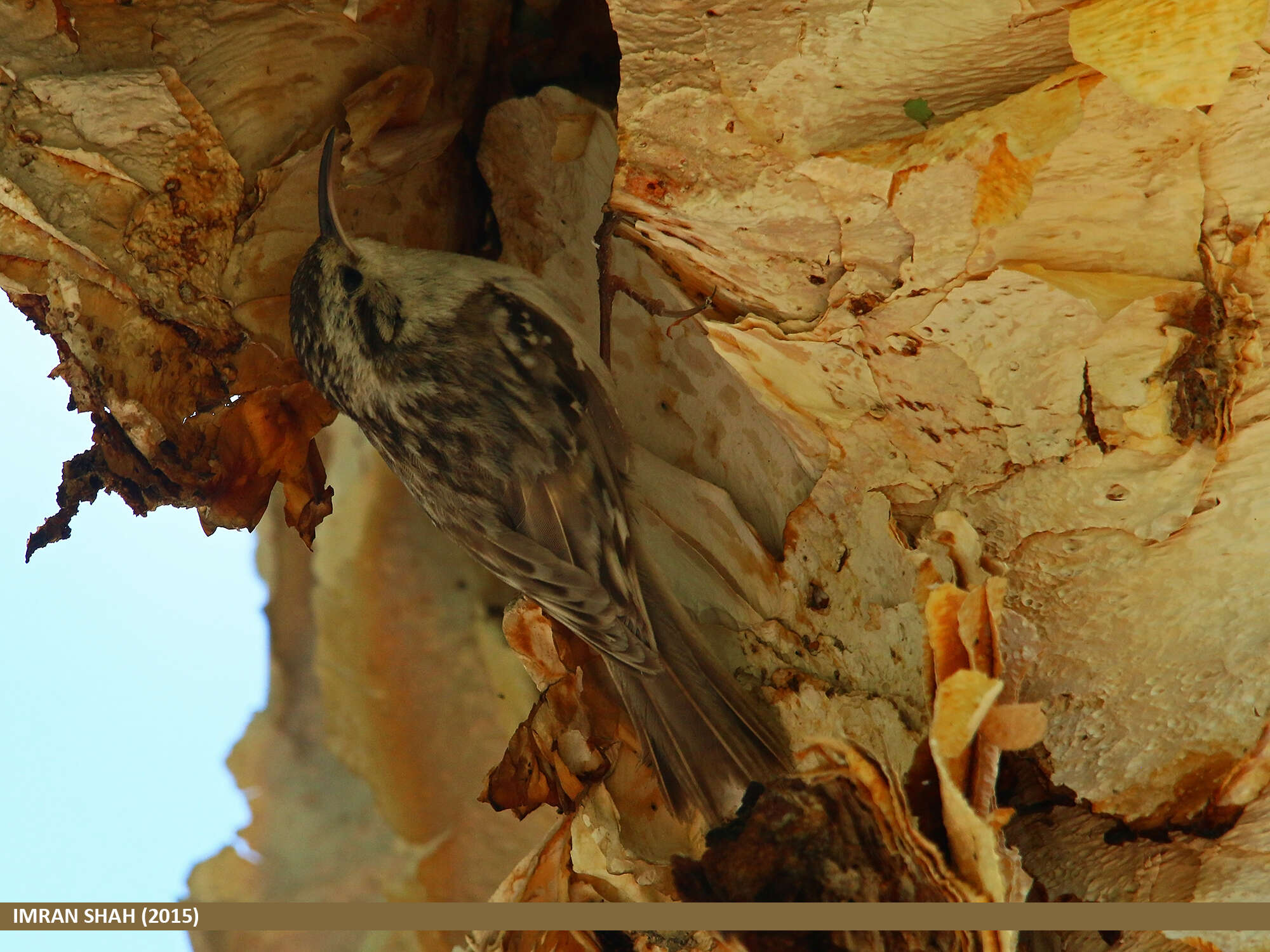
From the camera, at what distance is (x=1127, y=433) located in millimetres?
773

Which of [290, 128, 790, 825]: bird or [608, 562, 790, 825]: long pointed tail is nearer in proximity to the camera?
[608, 562, 790, 825]: long pointed tail

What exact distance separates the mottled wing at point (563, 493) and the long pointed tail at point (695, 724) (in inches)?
1.6

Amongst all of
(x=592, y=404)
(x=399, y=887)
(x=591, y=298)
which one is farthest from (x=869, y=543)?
(x=399, y=887)

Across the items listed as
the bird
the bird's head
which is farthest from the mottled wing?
the bird's head

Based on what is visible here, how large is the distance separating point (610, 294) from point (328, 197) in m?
0.38

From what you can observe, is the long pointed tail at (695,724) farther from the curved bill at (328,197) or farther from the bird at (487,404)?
the curved bill at (328,197)

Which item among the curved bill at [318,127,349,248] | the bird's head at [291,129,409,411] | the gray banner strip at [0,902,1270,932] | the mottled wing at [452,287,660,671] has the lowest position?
the gray banner strip at [0,902,1270,932]

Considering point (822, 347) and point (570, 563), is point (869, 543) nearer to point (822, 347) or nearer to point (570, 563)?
point (822, 347)

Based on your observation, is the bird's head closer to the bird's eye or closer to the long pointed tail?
the bird's eye

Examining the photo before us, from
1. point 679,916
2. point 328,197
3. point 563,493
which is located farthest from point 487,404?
point 679,916

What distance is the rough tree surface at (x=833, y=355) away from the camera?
74 cm

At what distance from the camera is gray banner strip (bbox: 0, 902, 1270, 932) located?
726 millimetres

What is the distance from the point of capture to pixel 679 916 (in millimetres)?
854

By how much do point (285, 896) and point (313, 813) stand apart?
5.0 inches
